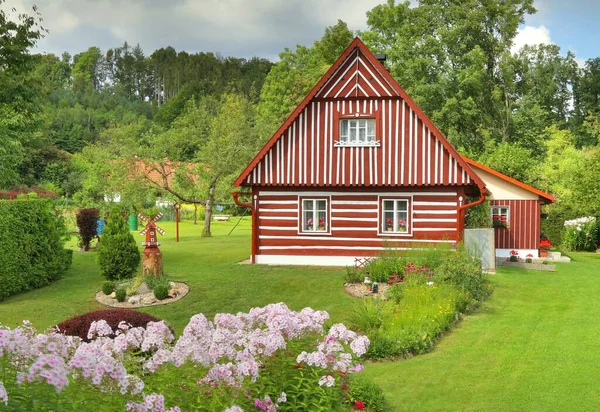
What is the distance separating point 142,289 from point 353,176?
8472mm

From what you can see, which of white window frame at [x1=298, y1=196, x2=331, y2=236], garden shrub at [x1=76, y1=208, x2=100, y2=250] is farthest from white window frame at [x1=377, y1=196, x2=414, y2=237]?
garden shrub at [x1=76, y1=208, x2=100, y2=250]

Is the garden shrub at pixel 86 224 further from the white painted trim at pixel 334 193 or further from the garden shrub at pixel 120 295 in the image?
the garden shrub at pixel 120 295

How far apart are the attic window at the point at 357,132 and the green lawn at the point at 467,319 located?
4.52 metres

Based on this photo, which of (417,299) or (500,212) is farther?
(500,212)

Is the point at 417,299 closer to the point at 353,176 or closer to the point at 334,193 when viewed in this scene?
the point at 353,176

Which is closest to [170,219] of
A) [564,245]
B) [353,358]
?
[564,245]

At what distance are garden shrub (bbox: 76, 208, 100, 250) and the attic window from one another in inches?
424

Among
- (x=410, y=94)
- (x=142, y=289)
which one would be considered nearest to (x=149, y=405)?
(x=142, y=289)

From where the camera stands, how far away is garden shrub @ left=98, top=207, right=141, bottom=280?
731 inches

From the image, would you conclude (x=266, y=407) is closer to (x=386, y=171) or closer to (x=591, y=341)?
(x=591, y=341)

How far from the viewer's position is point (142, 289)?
16906 millimetres

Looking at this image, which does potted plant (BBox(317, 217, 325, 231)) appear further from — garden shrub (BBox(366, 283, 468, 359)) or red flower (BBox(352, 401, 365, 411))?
red flower (BBox(352, 401, 365, 411))

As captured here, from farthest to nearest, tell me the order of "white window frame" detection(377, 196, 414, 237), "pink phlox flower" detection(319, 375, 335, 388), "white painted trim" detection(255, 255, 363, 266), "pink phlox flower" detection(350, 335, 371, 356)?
1. "white painted trim" detection(255, 255, 363, 266)
2. "white window frame" detection(377, 196, 414, 237)
3. "pink phlox flower" detection(350, 335, 371, 356)
4. "pink phlox flower" detection(319, 375, 335, 388)

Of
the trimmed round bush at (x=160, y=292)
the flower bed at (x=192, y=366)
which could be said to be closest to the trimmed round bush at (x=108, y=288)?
the trimmed round bush at (x=160, y=292)
